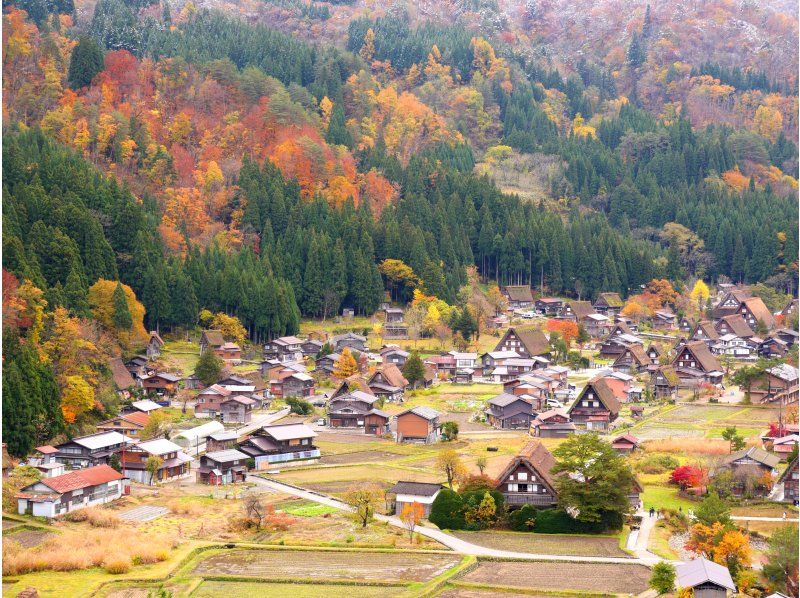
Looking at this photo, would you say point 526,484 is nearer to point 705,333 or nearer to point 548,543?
point 548,543

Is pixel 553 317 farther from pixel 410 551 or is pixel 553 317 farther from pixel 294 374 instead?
pixel 410 551

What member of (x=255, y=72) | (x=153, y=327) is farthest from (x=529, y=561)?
(x=255, y=72)

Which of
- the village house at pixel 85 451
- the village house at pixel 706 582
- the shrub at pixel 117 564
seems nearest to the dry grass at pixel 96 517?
the shrub at pixel 117 564

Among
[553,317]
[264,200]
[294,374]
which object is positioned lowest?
[294,374]

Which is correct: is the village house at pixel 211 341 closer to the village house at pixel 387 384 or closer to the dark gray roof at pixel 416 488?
the village house at pixel 387 384

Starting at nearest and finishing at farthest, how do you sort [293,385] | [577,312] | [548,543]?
1. [548,543]
2. [293,385]
3. [577,312]

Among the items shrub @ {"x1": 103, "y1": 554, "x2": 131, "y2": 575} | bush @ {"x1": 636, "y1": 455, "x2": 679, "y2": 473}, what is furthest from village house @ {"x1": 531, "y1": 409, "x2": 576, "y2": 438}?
shrub @ {"x1": 103, "y1": 554, "x2": 131, "y2": 575}

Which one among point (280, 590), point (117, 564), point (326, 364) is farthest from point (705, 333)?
point (117, 564)
